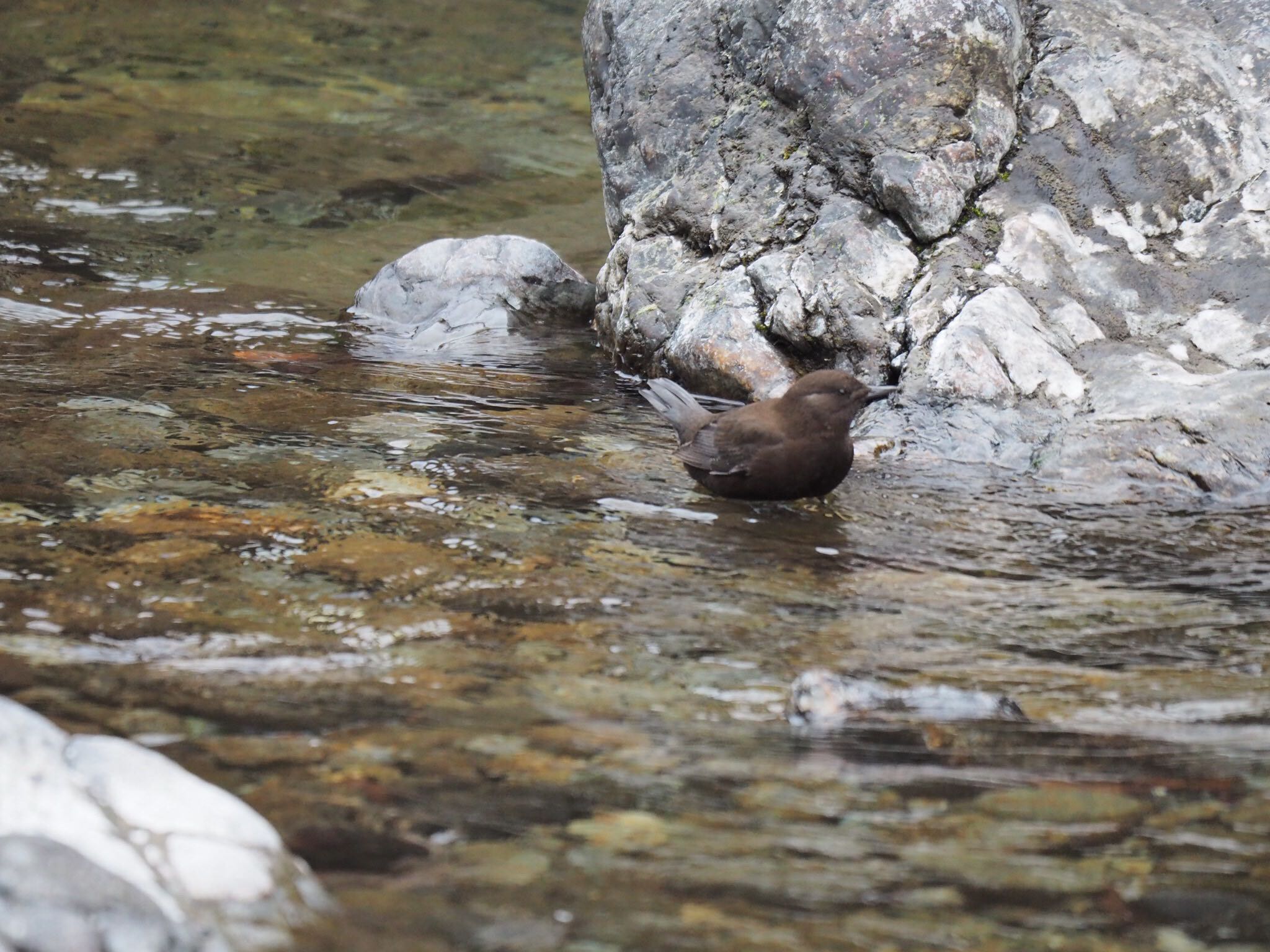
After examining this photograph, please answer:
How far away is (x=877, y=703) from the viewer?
3209 millimetres

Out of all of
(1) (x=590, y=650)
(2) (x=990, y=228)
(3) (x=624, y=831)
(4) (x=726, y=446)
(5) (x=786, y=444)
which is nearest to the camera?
(3) (x=624, y=831)

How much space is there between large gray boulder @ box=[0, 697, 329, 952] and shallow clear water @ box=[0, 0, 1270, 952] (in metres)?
0.13

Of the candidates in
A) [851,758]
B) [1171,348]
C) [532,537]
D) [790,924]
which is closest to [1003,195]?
[1171,348]

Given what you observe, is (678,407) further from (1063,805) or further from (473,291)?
(1063,805)

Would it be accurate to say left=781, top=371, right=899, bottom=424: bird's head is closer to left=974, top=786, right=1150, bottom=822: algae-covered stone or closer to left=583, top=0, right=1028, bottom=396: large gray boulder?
left=583, top=0, right=1028, bottom=396: large gray boulder

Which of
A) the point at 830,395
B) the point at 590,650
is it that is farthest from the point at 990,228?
the point at 590,650

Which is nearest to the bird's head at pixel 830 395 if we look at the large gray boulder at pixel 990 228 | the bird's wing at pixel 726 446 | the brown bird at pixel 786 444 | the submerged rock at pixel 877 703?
the brown bird at pixel 786 444

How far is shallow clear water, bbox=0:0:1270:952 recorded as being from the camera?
2.43 m

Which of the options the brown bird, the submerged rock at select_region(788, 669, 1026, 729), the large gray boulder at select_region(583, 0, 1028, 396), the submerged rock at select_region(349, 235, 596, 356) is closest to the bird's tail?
the brown bird

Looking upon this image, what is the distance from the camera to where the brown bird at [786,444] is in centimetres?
501

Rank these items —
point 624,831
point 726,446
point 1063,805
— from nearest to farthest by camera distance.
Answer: point 624,831 → point 1063,805 → point 726,446

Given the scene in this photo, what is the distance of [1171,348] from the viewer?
5.80m

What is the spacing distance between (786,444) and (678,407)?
2.97 ft

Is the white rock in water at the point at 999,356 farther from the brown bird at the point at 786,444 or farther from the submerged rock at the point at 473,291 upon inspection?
the submerged rock at the point at 473,291
